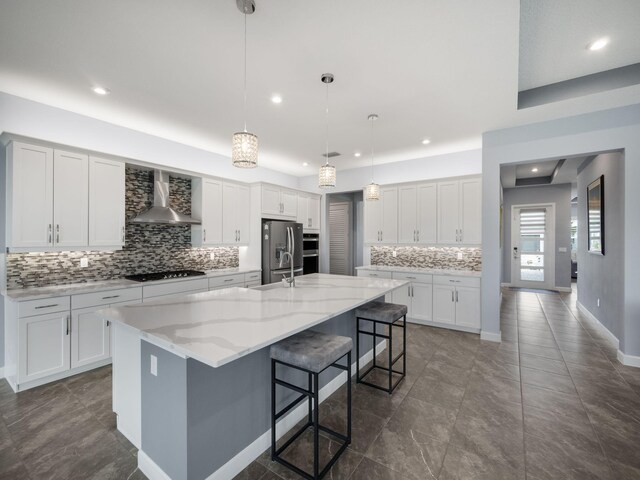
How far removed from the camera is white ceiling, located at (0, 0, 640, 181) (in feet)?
6.22

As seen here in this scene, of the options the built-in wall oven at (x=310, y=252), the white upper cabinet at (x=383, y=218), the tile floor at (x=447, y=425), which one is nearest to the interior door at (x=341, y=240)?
the built-in wall oven at (x=310, y=252)

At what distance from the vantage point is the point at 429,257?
17.3 ft

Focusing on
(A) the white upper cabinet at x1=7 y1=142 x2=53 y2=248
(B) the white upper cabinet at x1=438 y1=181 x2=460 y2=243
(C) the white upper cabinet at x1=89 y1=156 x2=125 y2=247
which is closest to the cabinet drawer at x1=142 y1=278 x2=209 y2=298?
(C) the white upper cabinet at x1=89 y1=156 x2=125 y2=247

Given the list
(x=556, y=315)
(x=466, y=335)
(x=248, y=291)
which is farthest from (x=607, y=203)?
(x=248, y=291)

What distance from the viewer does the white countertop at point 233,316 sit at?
1.31 metres

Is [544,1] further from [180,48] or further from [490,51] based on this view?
[180,48]

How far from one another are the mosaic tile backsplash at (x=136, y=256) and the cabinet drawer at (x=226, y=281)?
61 centimetres

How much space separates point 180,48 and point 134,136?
2.22m

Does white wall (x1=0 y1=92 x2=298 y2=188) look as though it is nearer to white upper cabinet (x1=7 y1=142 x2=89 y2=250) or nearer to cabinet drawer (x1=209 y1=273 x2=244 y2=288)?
white upper cabinet (x1=7 y1=142 x2=89 y2=250)

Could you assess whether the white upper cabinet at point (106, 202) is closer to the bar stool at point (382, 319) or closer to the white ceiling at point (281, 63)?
the white ceiling at point (281, 63)

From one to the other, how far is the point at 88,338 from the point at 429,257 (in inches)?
198

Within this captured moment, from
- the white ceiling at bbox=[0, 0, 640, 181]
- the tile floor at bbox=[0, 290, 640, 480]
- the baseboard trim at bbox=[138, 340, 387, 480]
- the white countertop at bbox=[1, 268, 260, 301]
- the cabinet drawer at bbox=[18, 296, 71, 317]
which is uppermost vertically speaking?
the white ceiling at bbox=[0, 0, 640, 181]

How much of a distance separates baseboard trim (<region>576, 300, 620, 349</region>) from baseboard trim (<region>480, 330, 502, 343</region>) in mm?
1248

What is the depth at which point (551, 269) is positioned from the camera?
772cm
